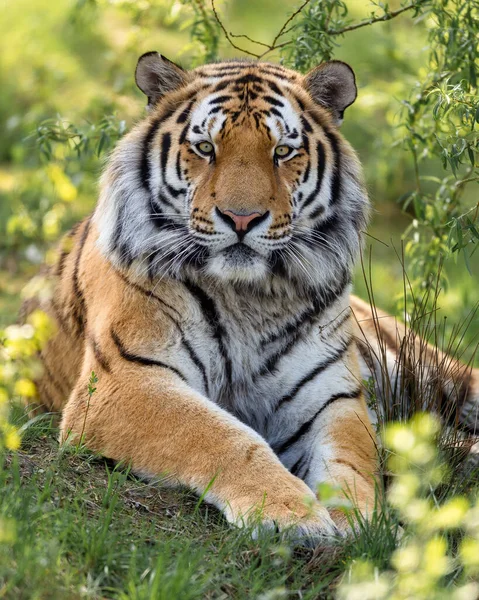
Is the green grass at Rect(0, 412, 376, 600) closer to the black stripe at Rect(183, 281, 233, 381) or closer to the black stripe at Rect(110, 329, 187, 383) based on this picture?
the black stripe at Rect(110, 329, 187, 383)

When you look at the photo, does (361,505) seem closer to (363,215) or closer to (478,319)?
(363,215)

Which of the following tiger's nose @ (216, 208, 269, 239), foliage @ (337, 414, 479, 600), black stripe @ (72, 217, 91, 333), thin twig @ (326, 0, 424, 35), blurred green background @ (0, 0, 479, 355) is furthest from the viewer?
blurred green background @ (0, 0, 479, 355)

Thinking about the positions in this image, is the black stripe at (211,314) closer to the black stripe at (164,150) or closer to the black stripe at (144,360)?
the black stripe at (144,360)

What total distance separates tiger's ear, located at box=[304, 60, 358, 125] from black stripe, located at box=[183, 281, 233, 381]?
83cm

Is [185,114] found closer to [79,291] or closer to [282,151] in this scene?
[282,151]

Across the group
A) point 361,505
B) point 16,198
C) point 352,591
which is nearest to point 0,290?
point 16,198

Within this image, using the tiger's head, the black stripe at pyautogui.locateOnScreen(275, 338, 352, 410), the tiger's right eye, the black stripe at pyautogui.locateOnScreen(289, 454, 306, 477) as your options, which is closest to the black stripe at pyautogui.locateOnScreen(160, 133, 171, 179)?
the tiger's head

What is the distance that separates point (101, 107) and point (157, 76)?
224 cm

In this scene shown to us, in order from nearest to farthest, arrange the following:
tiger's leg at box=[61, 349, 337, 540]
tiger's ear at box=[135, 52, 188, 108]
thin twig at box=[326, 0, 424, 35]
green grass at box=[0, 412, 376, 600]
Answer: green grass at box=[0, 412, 376, 600]
tiger's leg at box=[61, 349, 337, 540]
tiger's ear at box=[135, 52, 188, 108]
thin twig at box=[326, 0, 424, 35]

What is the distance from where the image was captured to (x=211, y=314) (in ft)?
10.7

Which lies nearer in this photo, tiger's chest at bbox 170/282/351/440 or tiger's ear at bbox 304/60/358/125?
tiger's chest at bbox 170/282/351/440

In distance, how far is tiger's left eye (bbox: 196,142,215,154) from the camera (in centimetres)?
320

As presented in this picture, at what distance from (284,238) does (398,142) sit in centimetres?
146

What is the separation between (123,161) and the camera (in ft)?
11.1
